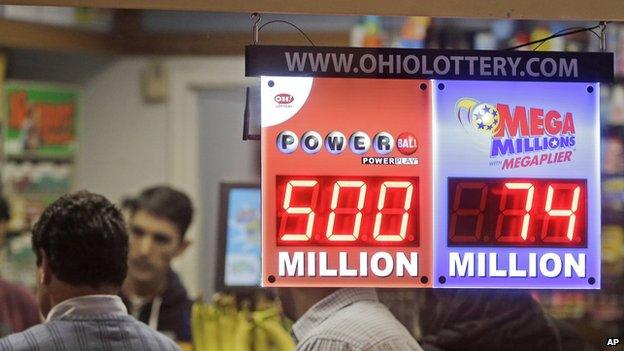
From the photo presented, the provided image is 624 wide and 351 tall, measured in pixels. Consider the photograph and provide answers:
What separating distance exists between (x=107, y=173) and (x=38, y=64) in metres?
0.99

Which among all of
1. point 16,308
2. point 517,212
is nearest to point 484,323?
point 517,212

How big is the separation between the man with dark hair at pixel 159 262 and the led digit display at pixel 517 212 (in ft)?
6.40

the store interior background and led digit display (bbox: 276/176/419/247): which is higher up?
the store interior background

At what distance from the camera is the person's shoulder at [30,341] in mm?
2732

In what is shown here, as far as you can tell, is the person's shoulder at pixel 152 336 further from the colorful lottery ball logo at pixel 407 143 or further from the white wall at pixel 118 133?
the white wall at pixel 118 133

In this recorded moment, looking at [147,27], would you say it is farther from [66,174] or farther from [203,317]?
[203,317]

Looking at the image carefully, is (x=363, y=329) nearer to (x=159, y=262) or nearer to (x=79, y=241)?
(x=79, y=241)

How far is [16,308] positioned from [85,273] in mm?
2534

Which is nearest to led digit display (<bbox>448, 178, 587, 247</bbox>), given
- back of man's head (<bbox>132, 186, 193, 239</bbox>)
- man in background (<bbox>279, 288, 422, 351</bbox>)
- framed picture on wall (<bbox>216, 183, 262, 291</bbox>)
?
man in background (<bbox>279, 288, 422, 351</bbox>)

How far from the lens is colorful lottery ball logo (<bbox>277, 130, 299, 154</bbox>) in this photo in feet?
9.04

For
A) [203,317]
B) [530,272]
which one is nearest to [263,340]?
[203,317]

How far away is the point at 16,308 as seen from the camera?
5.27 meters

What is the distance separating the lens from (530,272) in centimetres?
281

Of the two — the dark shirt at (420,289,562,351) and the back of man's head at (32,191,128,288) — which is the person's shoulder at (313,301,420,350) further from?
the back of man's head at (32,191,128,288)
